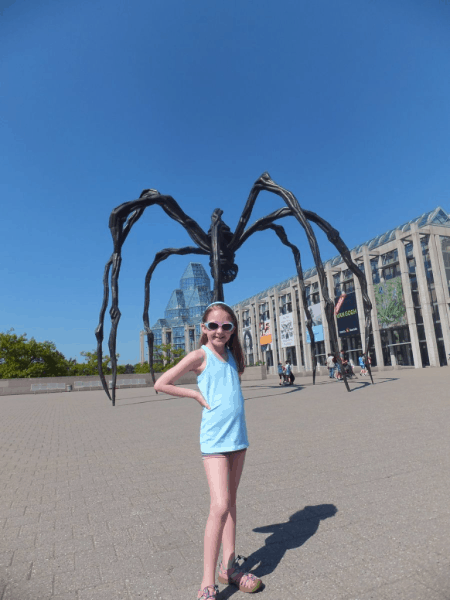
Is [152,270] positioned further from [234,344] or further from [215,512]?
[215,512]

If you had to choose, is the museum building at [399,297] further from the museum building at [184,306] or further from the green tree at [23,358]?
the museum building at [184,306]

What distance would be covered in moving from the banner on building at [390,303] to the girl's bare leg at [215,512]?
135ft

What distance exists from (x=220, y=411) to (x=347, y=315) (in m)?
47.2

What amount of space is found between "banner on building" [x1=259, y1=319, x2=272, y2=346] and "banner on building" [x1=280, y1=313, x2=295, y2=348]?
480cm

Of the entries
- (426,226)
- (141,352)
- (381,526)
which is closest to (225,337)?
(381,526)

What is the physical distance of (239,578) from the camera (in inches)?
76.9

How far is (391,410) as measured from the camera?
7.18 metres

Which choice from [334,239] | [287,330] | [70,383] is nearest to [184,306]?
[287,330]

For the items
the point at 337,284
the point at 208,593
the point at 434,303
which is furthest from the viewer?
the point at 337,284

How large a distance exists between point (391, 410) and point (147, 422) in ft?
16.2

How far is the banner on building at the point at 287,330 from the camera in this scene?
57.3m

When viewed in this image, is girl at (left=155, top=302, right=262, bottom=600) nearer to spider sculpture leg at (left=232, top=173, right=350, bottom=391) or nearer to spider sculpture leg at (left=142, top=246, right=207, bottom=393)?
spider sculpture leg at (left=232, top=173, right=350, bottom=391)

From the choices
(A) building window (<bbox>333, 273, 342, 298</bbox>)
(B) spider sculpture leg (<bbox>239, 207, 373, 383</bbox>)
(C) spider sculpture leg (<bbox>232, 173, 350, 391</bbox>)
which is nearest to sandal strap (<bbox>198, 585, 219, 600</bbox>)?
(C) spider sculpture leg (<bbox>232, 173, 350, 391</bbox>)

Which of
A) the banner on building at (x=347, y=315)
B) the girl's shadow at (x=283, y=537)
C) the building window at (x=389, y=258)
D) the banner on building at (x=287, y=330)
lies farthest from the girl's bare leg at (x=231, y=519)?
the banner on building at (x=287, y=330)
